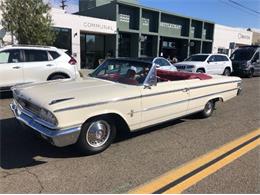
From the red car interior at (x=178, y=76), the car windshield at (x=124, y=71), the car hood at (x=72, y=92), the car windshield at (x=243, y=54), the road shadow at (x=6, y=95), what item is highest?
the car windshield at (x=243, y=54)

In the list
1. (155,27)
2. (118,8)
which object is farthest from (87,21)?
(155,27)

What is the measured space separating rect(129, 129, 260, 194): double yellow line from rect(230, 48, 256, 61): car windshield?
51.9 feet

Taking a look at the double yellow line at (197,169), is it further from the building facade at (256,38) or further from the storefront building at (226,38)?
the building facade at (256,38)

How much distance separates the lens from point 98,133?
14.2ft

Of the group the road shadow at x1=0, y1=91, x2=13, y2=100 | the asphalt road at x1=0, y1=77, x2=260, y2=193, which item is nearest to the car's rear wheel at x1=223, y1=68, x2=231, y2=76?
the asphalt road at x1=0, y1=77, x2=260, y2=193

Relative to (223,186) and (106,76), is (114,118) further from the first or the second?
(223,186)

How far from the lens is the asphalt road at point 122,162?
3.39 metres

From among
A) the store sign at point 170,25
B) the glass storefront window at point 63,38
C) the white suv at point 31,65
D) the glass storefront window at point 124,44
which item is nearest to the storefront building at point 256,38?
the store sign at point 170,25

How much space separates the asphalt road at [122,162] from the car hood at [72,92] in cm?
86

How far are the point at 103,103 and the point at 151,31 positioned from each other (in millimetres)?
24172

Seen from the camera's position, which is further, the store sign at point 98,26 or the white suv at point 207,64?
the store sign at point 98,26

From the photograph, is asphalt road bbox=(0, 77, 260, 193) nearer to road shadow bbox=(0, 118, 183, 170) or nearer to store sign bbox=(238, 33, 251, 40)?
road shadow bbox=(0, 118, 183, 170)

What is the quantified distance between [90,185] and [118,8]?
72.6ft

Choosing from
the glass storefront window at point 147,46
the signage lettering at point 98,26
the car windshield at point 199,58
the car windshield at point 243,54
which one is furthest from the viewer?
the glass storefront window at point 147,46
